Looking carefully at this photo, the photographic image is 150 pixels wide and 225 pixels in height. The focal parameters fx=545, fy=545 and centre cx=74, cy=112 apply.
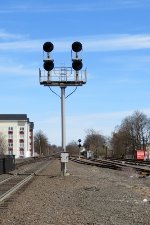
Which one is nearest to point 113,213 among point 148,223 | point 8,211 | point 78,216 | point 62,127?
point 78,216

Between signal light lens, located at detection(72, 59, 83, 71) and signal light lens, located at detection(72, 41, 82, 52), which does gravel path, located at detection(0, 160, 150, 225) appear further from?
signal light lens, located at detection(72, 41, 82, 52)

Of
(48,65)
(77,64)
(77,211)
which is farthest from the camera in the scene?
(48,65)

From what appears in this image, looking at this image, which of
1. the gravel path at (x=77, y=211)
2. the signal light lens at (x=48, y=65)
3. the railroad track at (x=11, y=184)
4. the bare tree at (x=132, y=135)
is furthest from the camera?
the bare tree at (x=132, y=135)

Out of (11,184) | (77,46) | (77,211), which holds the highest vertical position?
(77,46)

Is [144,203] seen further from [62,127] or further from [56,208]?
[62,127]

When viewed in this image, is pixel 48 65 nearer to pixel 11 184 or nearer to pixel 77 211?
pixel 11 184

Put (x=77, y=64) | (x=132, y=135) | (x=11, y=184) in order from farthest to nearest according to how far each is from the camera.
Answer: (x=132, y=135)
(x=77, y=64)
(x=11, y=184)

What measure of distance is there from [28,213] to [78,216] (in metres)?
1.60

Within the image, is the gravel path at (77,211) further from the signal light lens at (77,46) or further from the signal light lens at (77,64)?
the signal light lens at (77,46)

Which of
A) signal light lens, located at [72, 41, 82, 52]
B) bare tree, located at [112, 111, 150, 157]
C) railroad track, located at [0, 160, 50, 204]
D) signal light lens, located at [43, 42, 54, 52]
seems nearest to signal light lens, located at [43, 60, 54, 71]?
signal light lens, located at [43, 42, 54, 52]

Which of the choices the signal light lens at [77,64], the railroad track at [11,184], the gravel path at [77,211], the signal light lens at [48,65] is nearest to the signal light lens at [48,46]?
the signal light lens at [48,65]

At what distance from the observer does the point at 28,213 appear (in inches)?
558

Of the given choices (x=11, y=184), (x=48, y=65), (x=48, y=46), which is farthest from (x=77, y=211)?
(x=48, y=46)

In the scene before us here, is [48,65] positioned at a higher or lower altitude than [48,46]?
lower
